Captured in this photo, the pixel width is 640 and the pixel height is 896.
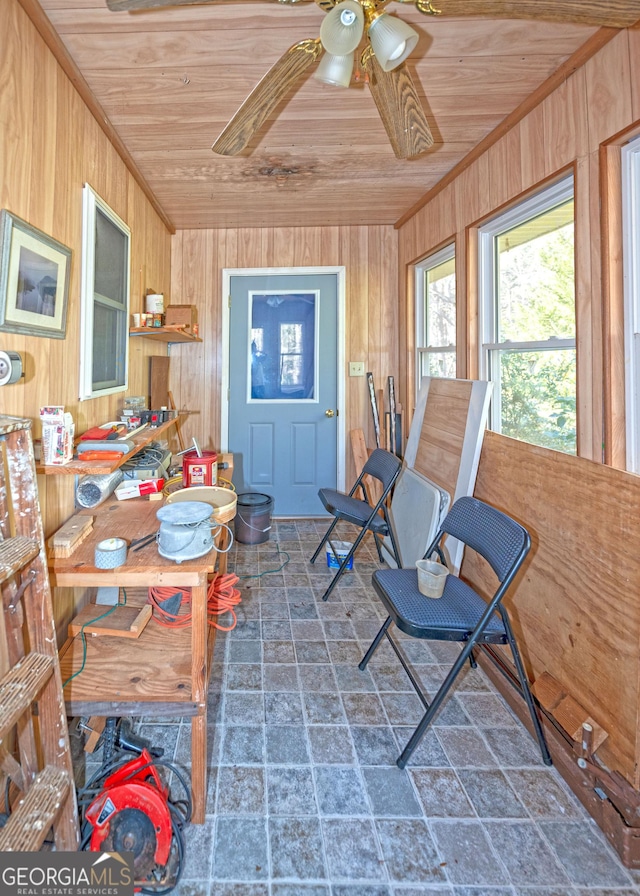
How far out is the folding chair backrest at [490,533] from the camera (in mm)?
1450

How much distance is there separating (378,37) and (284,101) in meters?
0.94

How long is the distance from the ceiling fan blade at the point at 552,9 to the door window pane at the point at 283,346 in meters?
2.59

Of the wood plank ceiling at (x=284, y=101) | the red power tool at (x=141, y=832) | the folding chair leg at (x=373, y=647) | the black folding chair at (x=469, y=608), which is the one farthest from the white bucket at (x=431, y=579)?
the wood plank ceiling at (x=284, y=101)

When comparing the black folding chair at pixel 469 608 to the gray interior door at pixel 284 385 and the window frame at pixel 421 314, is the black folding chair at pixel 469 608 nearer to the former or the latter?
the window frame at pixel 421 314

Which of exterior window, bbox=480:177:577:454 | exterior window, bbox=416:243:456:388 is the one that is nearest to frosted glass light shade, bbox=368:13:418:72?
exterior window, bbox=480:177:577:454

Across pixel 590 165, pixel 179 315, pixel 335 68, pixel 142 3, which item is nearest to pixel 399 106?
pixel 335 68

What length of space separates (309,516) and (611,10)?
11.2 ft

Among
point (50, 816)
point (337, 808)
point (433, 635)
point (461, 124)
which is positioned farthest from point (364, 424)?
point (50, 816)

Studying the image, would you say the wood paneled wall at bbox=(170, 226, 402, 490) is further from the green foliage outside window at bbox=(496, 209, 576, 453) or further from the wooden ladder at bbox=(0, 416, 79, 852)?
the wooden ladder at bbox=(0, 416, 79, 852)

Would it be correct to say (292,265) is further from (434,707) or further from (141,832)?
(141,832)

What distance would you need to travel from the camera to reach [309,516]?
392cm

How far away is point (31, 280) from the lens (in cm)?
149

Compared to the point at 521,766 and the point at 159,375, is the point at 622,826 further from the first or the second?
the point at 159,375

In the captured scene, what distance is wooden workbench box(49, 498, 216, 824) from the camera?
129 centimetres
